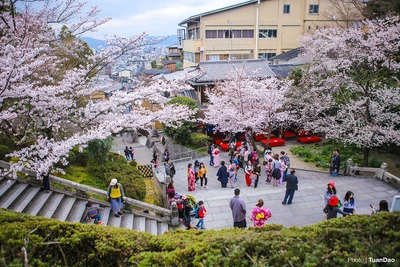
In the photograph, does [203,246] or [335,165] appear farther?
[335,165]

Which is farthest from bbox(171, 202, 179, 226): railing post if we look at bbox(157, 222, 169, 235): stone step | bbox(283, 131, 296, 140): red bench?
bbox(283, 131, 296, 140): red bench

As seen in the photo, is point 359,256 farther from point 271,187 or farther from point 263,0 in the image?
point 263,0

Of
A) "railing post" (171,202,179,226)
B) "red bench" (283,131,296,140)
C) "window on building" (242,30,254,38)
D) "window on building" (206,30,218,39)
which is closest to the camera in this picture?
"railing post" (171,202,179,226)

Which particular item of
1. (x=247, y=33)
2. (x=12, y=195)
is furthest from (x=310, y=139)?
(x=247, y=33)

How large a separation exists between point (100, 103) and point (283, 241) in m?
8.72

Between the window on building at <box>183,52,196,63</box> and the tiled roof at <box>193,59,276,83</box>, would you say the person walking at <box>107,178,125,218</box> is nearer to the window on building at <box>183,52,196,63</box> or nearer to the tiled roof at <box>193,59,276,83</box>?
the tiled roof at <box>193,59,276,83</box>

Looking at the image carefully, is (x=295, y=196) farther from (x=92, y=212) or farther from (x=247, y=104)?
(x=247, y=104)

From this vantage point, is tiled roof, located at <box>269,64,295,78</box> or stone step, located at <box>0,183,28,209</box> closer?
stone step, located at <box>0,183,28,209</box>

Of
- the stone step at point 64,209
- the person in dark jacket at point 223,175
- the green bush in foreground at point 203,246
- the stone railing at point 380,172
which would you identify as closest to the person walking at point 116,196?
the stone step at point 64,209

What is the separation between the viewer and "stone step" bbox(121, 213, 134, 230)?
372 inches

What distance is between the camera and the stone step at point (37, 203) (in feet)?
28.8

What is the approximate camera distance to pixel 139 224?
32.3 feet

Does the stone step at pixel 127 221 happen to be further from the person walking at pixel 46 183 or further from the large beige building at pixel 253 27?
the large beige building at pixel 253 27

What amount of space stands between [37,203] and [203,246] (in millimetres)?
7032
